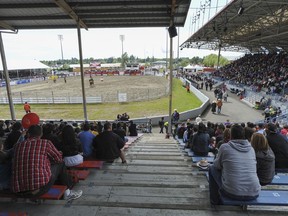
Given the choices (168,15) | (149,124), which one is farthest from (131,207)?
(149,124)

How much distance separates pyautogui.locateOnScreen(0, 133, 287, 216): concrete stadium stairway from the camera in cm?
327

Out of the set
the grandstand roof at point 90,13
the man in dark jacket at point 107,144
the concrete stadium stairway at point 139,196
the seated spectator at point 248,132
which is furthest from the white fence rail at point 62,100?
the seated spectator at point 248,132

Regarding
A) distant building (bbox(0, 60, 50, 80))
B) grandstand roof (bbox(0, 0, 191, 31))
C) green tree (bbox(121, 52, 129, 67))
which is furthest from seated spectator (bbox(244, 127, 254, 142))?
green tree (bbox(121, 52, 129, 67))

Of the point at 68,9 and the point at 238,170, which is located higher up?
the point at 68,9

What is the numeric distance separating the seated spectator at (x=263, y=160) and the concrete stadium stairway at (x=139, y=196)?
2.09 feet

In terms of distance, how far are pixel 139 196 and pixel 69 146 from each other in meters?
1.83

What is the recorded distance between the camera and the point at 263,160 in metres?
3.59

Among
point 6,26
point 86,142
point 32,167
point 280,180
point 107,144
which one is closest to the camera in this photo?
point 32,167

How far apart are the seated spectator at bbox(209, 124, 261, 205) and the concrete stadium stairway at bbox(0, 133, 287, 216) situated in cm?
31

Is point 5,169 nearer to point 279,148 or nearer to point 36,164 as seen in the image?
point 36,164

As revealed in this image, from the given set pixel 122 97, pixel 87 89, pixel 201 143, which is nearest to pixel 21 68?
pixel 87 89

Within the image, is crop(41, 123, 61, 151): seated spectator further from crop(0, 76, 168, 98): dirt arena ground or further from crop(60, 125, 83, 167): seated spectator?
crop(0, 76, 168, 98): dirt arena ground

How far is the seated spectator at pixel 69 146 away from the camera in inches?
178

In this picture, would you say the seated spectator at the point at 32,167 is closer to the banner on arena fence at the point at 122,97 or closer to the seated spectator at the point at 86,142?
the seated spectator at the point at 86,142
